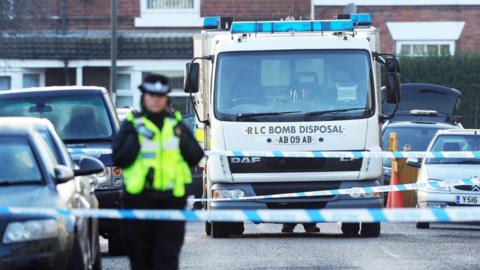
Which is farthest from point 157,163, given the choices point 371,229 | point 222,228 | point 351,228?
point 351,228

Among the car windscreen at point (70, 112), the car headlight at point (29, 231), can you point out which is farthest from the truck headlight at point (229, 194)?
the car headlight at point (29, 231)

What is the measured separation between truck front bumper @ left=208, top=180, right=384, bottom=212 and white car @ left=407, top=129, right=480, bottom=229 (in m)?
3.41

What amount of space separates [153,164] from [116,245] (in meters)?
6.01

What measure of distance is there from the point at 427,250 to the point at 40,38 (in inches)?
931

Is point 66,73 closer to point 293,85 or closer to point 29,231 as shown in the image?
point 293,85

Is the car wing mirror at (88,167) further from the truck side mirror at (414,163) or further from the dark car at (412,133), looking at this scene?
the dark car at (412,133)

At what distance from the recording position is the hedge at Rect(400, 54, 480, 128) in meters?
36.1

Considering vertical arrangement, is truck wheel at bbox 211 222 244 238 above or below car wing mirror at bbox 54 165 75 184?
below

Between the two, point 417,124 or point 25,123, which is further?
point 417,124

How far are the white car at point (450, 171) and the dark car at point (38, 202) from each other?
9562 mm

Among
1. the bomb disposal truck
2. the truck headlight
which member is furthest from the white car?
the truck headlight

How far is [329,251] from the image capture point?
16062mm

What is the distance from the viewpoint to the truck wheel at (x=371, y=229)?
18.6 metres

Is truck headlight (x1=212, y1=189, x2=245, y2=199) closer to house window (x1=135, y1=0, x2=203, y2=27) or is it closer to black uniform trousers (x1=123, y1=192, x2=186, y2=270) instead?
black uniform trousers (x1=123, y1=192, x2=186, y2=270)
